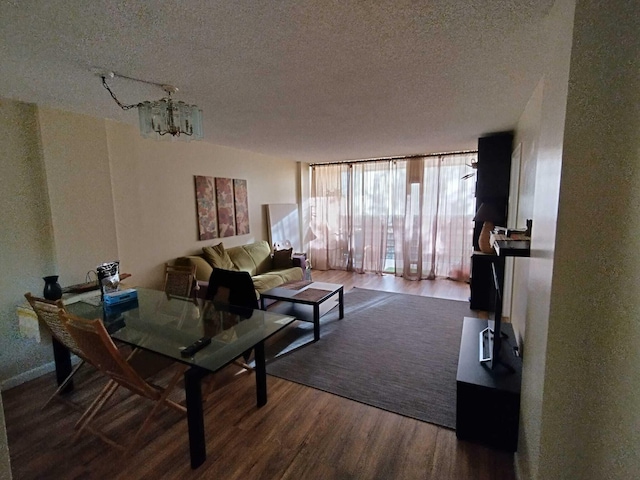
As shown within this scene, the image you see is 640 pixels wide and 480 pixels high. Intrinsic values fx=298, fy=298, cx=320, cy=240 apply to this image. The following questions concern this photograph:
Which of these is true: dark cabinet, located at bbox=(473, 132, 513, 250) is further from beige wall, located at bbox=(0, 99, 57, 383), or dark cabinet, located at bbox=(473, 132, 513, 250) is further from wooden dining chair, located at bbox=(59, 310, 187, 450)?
beige wall, located at bbox=(0, 99, 57, 383)

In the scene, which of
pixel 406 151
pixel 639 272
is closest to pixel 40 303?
pixel 639 272

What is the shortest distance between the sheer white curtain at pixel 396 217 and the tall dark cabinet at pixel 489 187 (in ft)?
4.19

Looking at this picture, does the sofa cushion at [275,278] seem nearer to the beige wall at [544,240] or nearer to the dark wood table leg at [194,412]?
the dark wood table leg at [194,412]

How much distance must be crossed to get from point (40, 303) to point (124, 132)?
212 centimetres

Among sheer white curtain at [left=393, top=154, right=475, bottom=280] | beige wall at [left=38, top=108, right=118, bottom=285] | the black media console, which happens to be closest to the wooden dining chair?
beige wall at [left=38, top=108, right=118, bottom=285]

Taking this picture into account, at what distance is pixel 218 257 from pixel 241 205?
109 centimetres

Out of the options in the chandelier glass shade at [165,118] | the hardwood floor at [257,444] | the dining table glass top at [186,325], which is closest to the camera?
the hardwood floor at [257,444]

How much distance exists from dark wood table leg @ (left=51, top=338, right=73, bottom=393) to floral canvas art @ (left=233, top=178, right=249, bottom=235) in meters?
2.69

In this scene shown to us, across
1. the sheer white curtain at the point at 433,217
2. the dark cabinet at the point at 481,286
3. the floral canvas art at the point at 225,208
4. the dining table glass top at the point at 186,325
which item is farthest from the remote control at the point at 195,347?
the sheer white curtain at the point at 433,217

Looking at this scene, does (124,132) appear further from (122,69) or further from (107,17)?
(107,17)

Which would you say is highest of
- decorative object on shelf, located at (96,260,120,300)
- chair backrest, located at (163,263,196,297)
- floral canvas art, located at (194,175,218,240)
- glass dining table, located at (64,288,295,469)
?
floral canvas art, located at (194,175,218,240)

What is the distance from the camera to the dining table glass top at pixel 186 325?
1732 millimetres

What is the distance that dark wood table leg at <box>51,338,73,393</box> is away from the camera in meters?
2.30

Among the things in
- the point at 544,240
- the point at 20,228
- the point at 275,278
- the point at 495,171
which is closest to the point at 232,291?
the point at 275,278
